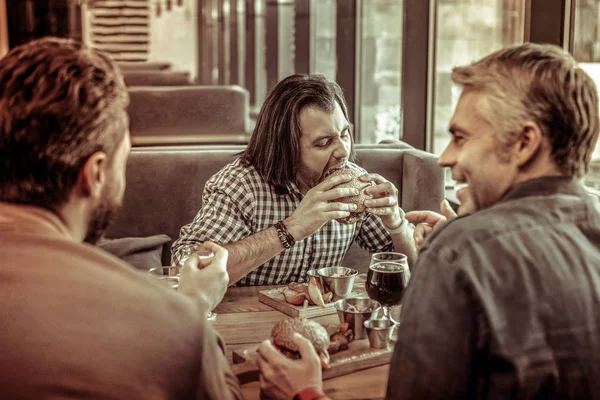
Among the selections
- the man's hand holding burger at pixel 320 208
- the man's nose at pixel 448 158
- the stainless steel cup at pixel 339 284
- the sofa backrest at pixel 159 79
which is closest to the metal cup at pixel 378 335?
the stainless steel cup at pixel 339 284

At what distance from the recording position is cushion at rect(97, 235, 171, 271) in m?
3.02

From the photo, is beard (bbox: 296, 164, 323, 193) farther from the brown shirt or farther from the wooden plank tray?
the brown shirt

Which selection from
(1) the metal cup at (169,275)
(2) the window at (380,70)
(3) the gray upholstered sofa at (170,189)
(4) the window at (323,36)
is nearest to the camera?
(1) the metal cup at (169,275)

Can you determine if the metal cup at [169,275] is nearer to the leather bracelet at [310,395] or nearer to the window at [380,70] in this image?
the leather bracelet at [310,395]

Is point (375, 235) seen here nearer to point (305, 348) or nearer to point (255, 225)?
point (255, 225)

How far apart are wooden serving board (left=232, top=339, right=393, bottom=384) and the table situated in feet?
0.04

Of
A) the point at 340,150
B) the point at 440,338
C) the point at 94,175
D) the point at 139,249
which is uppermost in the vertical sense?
the point at 94,175

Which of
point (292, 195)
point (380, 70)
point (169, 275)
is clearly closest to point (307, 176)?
point (292, 195)

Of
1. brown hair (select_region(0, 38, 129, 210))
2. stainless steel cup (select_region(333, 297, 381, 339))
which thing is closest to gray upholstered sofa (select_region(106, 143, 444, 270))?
stainless steel cup (select_region(333, 297, 381, 339))

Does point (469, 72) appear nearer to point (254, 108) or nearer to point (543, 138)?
point (543, 138)

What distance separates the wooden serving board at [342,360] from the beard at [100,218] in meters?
0.43

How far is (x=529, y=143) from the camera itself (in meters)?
1.33

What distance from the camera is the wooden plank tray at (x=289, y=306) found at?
2.02m

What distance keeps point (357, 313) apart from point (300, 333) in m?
0.22
